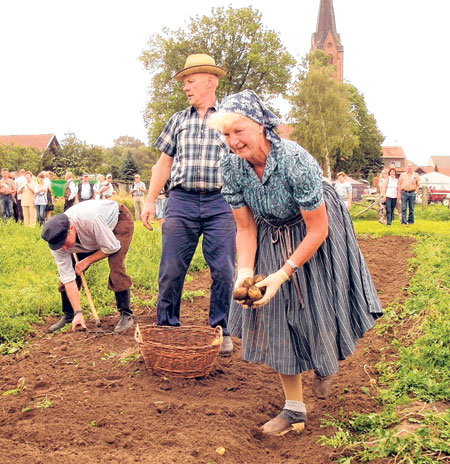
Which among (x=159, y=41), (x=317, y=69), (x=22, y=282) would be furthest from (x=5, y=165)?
(x=22, y=282)

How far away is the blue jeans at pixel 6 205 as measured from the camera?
584 inches

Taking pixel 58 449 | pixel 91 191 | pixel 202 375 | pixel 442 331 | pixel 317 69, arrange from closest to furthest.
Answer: pixel 58 449, pixel 202 375, pixel 442 331, pixel 91 191, pixel 317 69

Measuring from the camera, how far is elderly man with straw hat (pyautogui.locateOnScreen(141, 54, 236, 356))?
175 inches

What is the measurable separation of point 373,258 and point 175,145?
20.4 ft

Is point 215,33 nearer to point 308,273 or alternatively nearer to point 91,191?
point 91,191

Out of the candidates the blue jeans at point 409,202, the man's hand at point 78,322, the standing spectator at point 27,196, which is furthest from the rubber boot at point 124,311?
the blue jeans at point 409,202

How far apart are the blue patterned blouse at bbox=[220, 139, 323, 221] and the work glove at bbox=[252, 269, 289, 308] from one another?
1.11ft

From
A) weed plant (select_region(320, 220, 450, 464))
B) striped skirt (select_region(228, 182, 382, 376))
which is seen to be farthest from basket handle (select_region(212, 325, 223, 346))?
weed plant (select_region(320, 220, 450, 464))

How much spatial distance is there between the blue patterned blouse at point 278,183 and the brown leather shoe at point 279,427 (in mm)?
1152

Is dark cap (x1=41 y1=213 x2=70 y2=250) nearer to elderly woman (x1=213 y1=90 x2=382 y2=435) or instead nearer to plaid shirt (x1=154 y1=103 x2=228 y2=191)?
plaid shirt (x1=154 y1=103 x2=228 y2=191)

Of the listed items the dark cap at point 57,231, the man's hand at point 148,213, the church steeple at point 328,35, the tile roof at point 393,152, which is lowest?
the dark cap at point 57,231

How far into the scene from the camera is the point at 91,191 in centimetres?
1594

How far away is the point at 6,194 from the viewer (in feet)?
48.6

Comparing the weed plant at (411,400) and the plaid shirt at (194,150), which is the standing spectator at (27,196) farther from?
the weed plant at (411,400)
